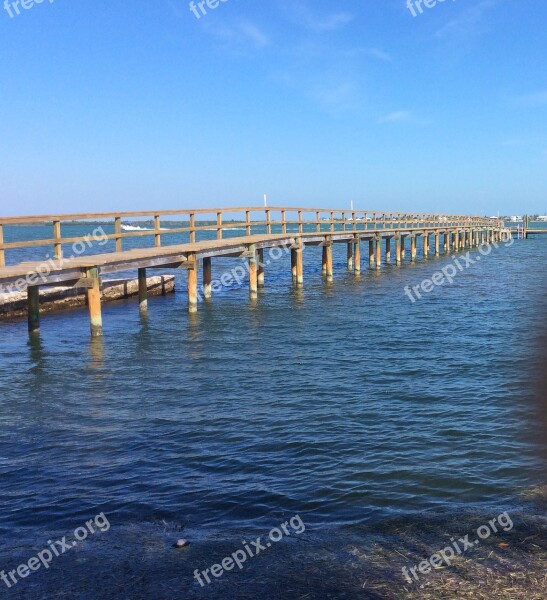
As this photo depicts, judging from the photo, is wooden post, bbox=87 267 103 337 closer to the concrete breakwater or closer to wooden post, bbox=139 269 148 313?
wooden post, bbox=139 269 148 313

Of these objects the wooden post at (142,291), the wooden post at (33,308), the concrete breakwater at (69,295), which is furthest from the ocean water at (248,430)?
the wooden post at (142,291)

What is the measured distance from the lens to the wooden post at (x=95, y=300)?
1423 cm

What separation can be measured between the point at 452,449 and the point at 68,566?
13.8 feet

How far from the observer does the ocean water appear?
18.6ft

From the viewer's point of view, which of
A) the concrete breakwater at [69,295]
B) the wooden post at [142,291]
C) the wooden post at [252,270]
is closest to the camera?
the concrete breakwater at [69,295]

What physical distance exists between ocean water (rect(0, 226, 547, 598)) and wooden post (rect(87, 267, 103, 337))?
1.09 ft

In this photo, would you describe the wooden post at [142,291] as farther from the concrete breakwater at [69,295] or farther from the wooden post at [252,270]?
the wooden post at [252,270]

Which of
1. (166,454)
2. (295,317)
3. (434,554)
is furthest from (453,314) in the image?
(434,554)

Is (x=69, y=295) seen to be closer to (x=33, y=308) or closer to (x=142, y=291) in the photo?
(x=142, y=291)

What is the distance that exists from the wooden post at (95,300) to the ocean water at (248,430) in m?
0.33

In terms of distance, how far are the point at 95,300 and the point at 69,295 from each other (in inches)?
230

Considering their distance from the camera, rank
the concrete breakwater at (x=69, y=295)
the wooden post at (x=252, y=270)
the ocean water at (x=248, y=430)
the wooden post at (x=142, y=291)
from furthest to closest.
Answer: the wooden post at (x=252, y=270) → the wooden post at (x=142, y=291) → the concrete breakwater at (x=69, y=295) → the ocean water at (x=248, y=430)

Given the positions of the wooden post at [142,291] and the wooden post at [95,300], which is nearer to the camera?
the wooden post at [95,300]

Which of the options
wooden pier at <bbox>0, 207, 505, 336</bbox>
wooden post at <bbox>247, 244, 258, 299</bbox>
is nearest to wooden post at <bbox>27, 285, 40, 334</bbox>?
wooden pier at <bbox>0, 207, 505, 336</bbox>
